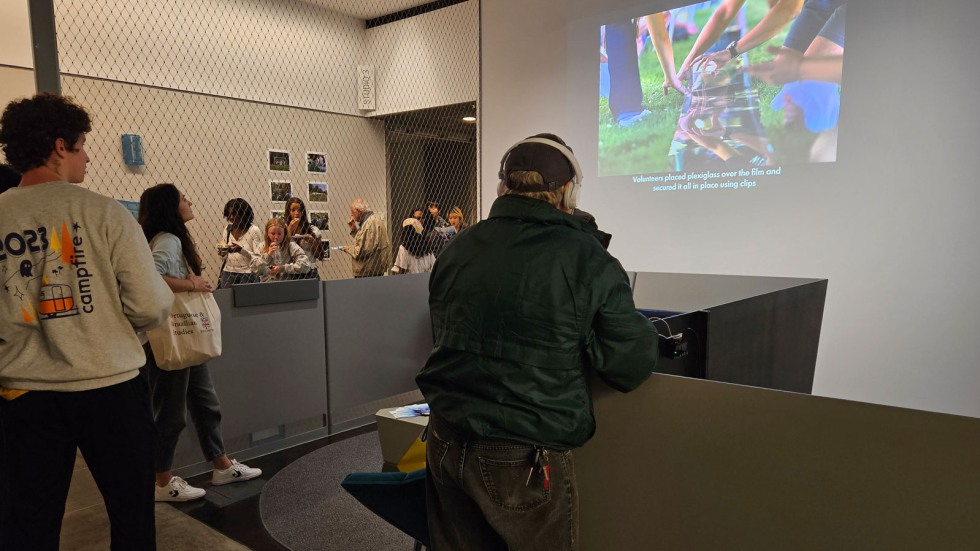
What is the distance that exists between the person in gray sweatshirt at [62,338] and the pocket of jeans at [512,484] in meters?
0.97

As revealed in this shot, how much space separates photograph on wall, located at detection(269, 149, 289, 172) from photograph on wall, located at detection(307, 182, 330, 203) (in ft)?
1.01

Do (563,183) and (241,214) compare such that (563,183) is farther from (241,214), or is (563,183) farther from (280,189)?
(280,189)

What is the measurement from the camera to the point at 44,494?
1479mm

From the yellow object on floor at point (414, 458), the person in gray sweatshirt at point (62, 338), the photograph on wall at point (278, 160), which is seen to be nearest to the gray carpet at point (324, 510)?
the yellow object on floor at point (414, 458)

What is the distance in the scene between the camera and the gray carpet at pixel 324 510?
7.75ft

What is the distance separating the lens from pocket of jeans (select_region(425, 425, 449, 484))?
1210 millimetres

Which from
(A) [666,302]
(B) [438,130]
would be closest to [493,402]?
(A) [666,302]

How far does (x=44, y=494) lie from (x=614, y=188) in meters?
4.12

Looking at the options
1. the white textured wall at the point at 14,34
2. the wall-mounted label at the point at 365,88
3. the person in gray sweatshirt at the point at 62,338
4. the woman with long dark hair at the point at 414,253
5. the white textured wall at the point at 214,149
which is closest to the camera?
the person in gray sweatshirt at the point at 62,338

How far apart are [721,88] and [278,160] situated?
4.13 metres

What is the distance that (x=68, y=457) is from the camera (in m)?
1.50

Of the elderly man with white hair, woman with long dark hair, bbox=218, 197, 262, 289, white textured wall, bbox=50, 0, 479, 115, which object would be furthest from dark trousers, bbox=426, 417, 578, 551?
white textured wall, bbox=50, 0, 479, 115

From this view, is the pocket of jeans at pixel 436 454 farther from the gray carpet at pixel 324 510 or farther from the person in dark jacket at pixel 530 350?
the gray carpet at pixel 324 510

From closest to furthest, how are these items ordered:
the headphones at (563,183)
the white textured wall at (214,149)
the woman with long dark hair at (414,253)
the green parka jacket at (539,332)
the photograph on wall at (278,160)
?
the green parka jacket at (539,332) < the headphones at (563,183) < the white textured wall at (214,149) < the woman with long dark hair at (414,253) < the photograph on wall at (278,160)
